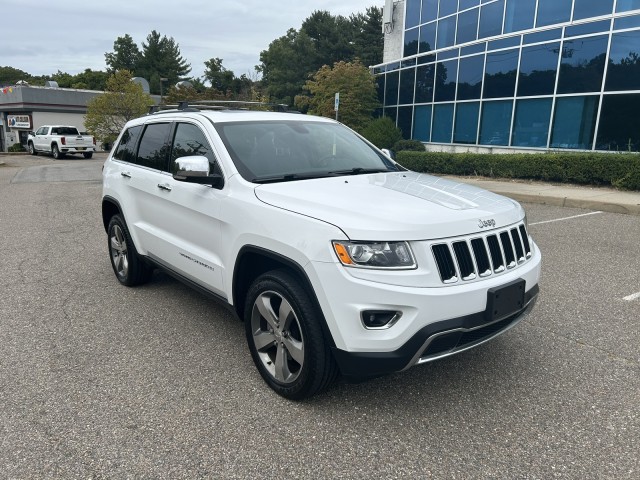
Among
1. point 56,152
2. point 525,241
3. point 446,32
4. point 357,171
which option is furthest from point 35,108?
point 525,241

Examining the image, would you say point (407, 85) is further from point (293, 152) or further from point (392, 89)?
point (293, 152)

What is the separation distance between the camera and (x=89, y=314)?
4.48m

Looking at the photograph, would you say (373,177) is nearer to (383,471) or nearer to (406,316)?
(406,316)

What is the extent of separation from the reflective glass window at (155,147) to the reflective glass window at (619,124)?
14063 millimetres

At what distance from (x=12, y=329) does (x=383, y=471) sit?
3373 mm

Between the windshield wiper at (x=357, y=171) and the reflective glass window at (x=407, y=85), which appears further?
the reflective glass window at (x=407, y=85)

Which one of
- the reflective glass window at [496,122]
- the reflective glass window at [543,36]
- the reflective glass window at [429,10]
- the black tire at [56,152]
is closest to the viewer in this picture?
the reflective glass window at [543,36]

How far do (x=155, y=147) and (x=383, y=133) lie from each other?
731 inches

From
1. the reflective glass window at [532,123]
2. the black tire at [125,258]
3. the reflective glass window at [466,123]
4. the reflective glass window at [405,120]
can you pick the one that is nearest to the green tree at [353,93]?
the reflective glass window at [405,120]

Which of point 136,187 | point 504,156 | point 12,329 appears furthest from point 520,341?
point 504,156

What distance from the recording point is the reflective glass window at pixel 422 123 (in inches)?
880

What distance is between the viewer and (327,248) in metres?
2.59

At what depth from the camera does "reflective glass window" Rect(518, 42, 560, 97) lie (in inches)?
647

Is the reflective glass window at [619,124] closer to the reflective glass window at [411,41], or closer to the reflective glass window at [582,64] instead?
the reflective glass window at [582,64]
